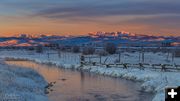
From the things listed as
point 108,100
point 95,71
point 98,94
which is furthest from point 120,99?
point 95,71

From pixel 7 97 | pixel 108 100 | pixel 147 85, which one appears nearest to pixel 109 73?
pixel 147 85

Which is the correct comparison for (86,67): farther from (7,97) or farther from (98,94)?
(7,97)

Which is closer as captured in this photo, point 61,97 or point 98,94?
point 61,97

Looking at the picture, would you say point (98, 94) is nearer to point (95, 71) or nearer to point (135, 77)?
point (135, 77)

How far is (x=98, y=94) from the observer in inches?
1065

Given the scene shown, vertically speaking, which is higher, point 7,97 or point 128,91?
point 7,97

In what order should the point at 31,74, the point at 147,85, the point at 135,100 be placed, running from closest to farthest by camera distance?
the point at 135,100 < the point at 147,85 < the point at 31,74

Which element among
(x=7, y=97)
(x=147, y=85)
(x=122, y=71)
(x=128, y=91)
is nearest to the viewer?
(x=7, y=97)

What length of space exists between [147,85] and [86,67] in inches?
1111

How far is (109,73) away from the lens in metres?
47.8

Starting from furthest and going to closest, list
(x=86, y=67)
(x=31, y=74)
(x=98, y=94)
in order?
(x=86, y=67)
(x=31, y=74)
(x=98, y=94)

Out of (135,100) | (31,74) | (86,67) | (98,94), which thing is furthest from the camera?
(86,67)

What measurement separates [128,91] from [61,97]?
663 centimetres

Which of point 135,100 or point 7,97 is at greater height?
point 7,97
